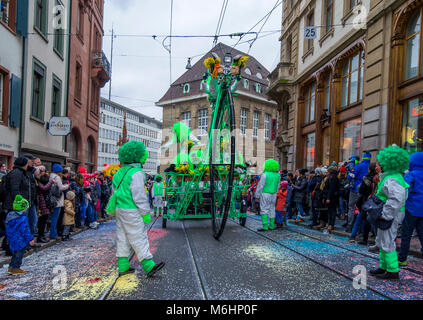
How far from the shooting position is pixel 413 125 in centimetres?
1045

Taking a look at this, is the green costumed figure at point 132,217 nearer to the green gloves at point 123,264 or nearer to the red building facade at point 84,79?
the green gloves at point 123,264

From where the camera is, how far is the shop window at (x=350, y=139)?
1356 centimetres

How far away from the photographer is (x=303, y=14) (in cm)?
1936

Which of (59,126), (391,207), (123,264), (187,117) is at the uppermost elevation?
(187,117)

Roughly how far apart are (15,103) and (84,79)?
370 inches

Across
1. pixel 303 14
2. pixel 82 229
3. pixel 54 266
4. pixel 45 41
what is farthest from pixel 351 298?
pixel 303 14

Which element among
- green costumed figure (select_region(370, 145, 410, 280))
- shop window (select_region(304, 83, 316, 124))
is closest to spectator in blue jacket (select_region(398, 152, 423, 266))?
green costumed figure (select_region(370, 145, 410, 280))

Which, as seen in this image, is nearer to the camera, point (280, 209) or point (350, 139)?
point (280, 209)

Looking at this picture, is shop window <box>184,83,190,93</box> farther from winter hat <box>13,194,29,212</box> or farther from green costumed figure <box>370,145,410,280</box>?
green costumed figure <box>370,145,410,280</box>

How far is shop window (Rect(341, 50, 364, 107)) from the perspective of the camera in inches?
539

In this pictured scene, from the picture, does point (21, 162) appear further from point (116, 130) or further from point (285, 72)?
point (116, 130)

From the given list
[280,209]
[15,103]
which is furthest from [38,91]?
[280,209]
